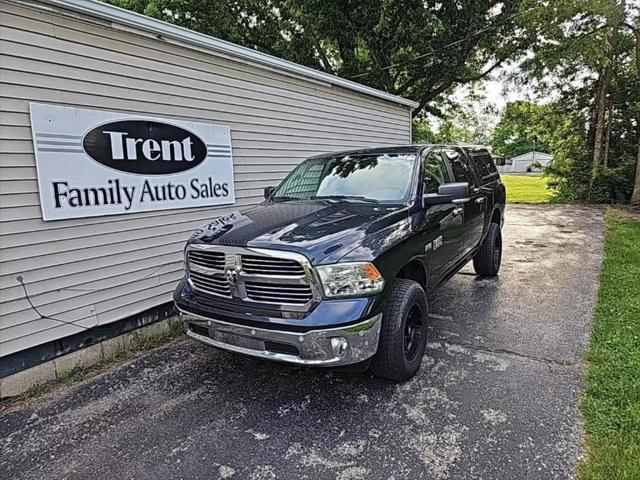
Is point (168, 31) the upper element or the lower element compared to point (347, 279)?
upper

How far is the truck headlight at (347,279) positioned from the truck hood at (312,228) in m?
0.07

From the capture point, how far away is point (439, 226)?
3.79m

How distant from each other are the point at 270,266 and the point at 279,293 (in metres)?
0.19

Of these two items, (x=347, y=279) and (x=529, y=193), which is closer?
(x=347, y=279)

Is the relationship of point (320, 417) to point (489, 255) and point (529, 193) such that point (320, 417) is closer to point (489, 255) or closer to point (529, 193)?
point (489, 255)

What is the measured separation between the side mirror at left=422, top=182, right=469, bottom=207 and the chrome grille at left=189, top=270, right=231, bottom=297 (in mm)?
1793

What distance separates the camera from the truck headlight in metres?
2.63

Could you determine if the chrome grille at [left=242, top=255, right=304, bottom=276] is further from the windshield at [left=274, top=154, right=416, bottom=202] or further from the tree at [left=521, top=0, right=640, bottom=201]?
the tree at [left=521, top=0, right=640, bottom=201]

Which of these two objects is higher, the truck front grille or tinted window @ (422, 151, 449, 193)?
tinted window @ (422, 151, 449, 193)

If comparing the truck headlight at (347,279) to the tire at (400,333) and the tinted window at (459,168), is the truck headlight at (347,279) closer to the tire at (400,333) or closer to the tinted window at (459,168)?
the tire at (400,333)

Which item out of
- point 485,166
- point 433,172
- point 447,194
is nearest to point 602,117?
point 485,166

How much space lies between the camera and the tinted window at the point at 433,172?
384cm

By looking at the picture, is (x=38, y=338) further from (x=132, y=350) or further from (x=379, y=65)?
(x=379, y=65)

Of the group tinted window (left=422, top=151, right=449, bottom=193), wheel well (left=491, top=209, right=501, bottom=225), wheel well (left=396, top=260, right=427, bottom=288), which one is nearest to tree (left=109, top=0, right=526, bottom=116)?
wheel well (left=491, top=209, right=501, bottom=225)
